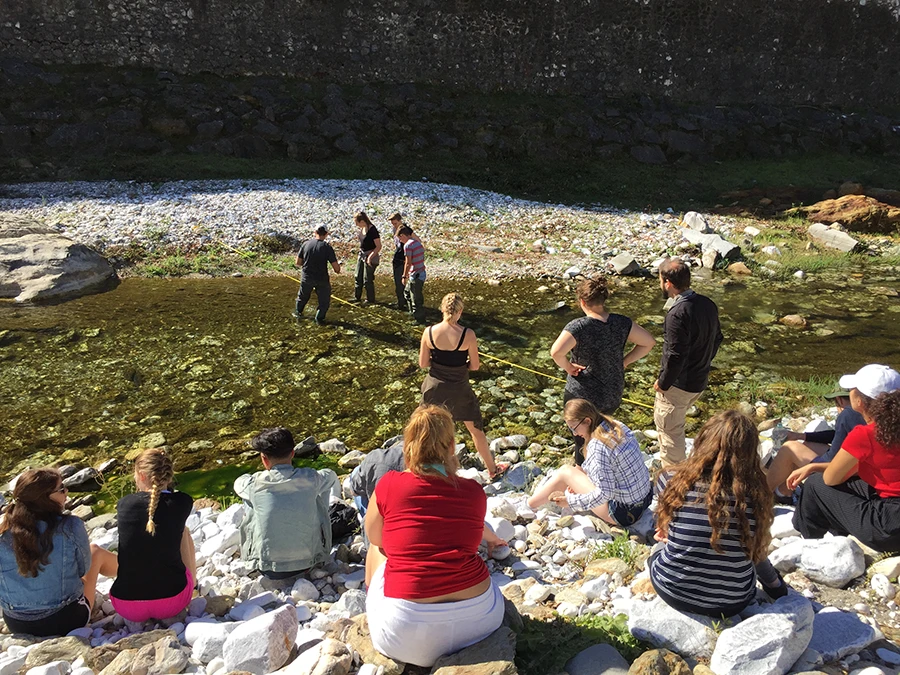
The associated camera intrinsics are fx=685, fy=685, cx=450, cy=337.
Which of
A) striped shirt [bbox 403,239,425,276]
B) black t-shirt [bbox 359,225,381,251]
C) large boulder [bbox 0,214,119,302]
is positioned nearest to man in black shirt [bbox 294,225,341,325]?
black t-shirt [bbox 359,225,381,251]

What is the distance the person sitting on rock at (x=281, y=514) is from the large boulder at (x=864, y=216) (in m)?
16.6

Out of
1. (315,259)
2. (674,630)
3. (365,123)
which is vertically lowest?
(674,630)

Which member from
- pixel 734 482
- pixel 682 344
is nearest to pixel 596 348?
pixel 682 344

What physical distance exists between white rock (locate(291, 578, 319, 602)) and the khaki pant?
3.07 meters

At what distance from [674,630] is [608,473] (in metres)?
1.38

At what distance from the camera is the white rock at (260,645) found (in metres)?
3.42

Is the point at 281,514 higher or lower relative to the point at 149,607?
higher

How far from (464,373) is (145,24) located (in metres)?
22.7

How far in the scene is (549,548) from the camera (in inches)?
190

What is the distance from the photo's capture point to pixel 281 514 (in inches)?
177

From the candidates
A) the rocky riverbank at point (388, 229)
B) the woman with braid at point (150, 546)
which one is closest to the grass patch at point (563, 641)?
the woman with braid at point (150, 546)

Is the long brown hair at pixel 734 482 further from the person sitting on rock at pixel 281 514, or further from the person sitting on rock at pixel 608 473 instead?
the person sitting on rock at pixel 281 514

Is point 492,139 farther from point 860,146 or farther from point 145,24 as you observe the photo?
point 860,146

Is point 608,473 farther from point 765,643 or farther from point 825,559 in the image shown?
point 765,643
